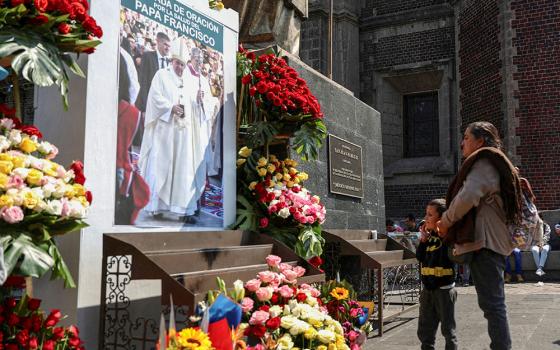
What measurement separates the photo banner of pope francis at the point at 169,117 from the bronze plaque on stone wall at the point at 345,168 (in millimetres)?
2453

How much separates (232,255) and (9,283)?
1843mm

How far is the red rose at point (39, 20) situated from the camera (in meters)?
3.11

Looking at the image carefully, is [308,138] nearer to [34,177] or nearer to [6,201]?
[34,177]

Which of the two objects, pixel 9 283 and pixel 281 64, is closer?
pixel 9 283

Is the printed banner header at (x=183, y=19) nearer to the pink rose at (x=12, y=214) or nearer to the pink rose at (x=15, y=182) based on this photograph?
the pink rose at (x=15, y=182)

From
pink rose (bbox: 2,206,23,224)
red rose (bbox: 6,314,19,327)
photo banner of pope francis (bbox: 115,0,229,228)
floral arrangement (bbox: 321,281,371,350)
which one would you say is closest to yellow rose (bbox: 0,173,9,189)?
pink rose (bbox: 2,206,23,224)

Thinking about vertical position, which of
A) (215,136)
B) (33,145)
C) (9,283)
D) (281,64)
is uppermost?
(281,64)

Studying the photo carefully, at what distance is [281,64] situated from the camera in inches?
239

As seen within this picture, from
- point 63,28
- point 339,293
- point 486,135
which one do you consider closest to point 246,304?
point 339,293

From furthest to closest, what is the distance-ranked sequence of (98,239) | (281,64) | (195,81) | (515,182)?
(281,64), (195,81), (515,182), (98,239)

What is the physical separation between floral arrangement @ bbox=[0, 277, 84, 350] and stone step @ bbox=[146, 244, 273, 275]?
0.76 m

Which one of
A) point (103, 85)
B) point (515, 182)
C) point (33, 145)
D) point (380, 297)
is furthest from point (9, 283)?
point (380, 297)

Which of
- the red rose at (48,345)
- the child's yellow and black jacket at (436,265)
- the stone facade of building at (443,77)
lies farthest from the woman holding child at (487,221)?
the stone facade of building at (443,77)

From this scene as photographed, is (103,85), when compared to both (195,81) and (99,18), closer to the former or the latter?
(99,18)
